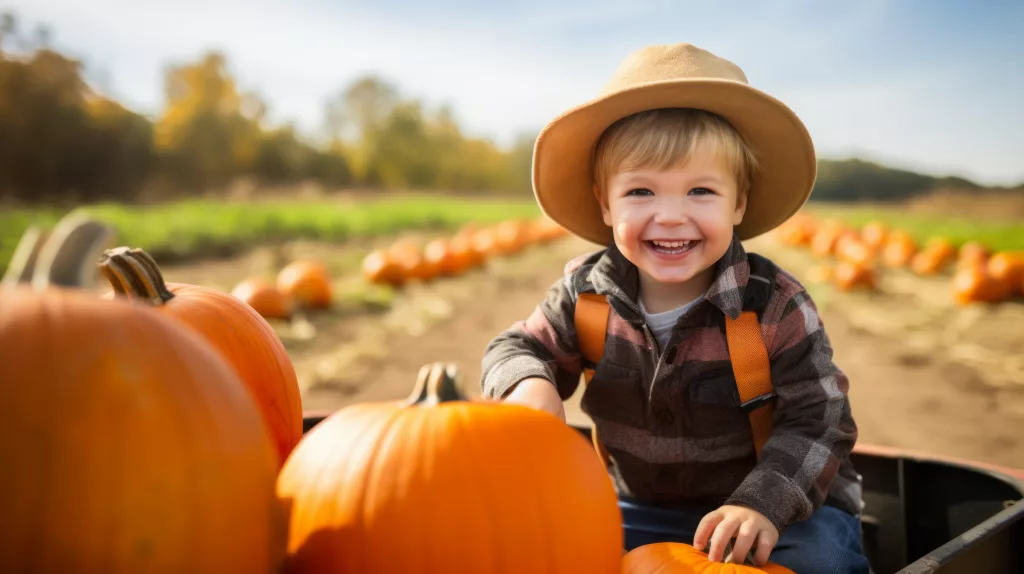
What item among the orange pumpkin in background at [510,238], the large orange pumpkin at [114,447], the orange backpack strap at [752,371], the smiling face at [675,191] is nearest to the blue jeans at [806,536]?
the orange backpack strap at [752,371]

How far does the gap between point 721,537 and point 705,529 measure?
5 centimetres

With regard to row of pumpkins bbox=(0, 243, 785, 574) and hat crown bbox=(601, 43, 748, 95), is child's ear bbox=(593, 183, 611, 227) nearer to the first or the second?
hat crown bbox=(601, 43, 748, 95)

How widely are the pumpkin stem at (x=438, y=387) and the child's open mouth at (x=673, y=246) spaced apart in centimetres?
95

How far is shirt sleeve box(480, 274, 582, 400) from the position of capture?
1919 mm

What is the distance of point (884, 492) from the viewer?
7.44 ft

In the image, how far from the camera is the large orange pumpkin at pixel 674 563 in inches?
55.2

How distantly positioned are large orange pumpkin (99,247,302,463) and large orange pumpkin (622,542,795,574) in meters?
0.73

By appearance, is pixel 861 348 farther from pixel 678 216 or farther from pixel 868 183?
pixel 868 183

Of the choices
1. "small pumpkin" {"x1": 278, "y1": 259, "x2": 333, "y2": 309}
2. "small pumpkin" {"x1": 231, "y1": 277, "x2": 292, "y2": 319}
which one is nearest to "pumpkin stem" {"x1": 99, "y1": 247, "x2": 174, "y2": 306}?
"small pumpkin" {"x1": 231, "y1": 277, "x2": 292, "y2": 319}

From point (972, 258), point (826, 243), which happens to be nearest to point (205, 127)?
point (826, 243)

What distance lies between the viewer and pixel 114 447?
823 millimetres

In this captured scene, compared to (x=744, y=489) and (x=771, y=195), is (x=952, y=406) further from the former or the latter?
(x=744, y=489)

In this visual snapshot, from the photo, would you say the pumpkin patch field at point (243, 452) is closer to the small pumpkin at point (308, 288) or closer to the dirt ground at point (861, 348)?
the dirt ground at point (861, 348)

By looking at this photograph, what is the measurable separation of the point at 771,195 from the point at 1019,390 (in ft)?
15.3
